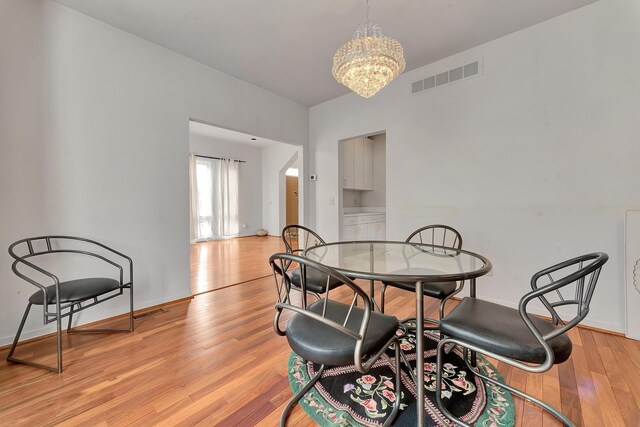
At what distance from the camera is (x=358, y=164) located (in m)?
5.09

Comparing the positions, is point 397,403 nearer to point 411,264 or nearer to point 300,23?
point 411,264

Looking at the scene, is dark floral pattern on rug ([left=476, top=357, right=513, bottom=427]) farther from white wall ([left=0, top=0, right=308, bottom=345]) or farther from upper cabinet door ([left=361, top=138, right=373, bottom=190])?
upper cabinet door ([left=361, top=138, right=373, bottom=190])

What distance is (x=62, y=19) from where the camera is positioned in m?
2.09

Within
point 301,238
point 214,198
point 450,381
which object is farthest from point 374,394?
point 214,198

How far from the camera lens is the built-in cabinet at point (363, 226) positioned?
4.27 metres

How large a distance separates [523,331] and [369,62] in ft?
5.67

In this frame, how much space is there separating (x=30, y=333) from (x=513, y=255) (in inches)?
162

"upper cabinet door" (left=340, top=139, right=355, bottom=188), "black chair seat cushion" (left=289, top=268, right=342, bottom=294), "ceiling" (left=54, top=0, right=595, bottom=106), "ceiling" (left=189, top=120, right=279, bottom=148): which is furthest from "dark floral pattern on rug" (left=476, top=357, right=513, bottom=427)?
"ceiling" (left=189, top=120, right=279, bottom=148)

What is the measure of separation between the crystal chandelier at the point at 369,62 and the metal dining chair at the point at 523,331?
151 cm

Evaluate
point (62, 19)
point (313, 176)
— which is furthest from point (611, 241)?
point (62, 19)

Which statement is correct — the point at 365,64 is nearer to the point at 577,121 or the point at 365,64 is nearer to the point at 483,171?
the point at 483,171

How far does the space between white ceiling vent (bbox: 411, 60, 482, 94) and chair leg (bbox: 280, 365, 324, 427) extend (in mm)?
3028

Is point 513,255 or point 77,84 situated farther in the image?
point 513,255

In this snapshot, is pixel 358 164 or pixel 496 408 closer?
pixel 496 408
